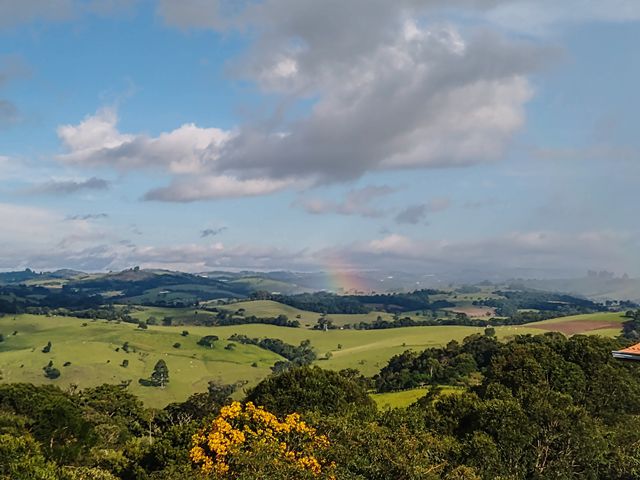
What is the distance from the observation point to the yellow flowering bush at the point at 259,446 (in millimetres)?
28688

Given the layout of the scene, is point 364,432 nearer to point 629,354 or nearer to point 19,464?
point 629,354

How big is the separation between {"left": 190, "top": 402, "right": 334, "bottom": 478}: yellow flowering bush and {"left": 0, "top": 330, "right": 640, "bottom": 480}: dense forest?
0.08 m

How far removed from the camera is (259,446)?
29125mm

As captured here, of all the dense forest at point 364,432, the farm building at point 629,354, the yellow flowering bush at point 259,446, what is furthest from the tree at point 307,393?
the farm building at point 629,354

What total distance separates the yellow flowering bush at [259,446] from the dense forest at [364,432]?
8 cm

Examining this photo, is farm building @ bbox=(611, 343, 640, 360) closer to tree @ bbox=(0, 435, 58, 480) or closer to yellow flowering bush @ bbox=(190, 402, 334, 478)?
yellow flowering bush @ bbox=(190, 402, 334, 478)

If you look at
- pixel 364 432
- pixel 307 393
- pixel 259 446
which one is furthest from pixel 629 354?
pixel 307 393

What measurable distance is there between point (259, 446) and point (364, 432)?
23.8 feet

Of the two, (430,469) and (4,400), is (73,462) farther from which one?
(430,469)

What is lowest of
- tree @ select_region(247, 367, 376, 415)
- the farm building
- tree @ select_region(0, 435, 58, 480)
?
tree @ select_region(247, 367, 376, 415)

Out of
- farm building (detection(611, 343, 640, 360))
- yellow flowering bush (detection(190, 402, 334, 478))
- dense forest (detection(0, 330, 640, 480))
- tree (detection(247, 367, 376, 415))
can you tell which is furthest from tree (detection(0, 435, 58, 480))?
tree (detection(247, 367, 376, 415))

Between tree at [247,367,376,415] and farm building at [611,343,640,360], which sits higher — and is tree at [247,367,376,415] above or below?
below

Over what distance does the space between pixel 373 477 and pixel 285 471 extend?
475cm

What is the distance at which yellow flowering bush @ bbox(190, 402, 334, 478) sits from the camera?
28.7m
